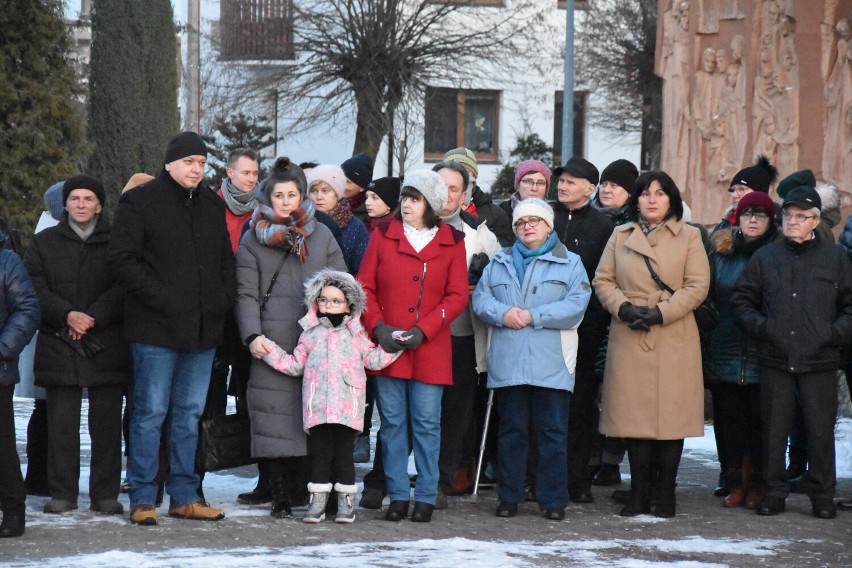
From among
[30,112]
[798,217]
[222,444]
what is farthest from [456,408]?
[30,112]

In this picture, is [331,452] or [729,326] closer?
[331,452]

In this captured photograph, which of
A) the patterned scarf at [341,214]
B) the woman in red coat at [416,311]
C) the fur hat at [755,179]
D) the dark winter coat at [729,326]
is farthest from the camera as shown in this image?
the fur hat at [755,179]

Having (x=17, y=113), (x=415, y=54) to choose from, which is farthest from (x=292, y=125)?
(x=17, y=113)

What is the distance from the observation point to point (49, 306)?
293 inches

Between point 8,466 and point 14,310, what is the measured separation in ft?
2.44

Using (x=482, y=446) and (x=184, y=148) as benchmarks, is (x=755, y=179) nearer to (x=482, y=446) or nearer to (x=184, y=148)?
(x=482, y=446)

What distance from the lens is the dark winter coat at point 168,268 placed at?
7145mm

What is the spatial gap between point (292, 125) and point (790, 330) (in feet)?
82.4

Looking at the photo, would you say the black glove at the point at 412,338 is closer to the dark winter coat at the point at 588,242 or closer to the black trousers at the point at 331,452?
the black trousers at the point at 331,452

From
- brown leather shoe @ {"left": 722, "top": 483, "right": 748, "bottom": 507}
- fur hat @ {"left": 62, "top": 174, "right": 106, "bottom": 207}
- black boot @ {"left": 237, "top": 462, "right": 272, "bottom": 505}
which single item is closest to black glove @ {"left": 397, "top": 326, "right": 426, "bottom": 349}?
black boot @ {"left": 237, "top": 462, "right": 272, "bottom": 505}

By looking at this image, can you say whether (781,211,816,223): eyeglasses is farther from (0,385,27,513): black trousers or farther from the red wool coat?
(0,385,27,513): black trousers

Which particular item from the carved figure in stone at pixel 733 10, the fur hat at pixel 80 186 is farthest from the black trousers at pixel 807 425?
the carved figure in stone at pixel 733 10

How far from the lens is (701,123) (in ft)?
48.0

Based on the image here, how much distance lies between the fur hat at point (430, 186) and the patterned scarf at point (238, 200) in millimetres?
1006
